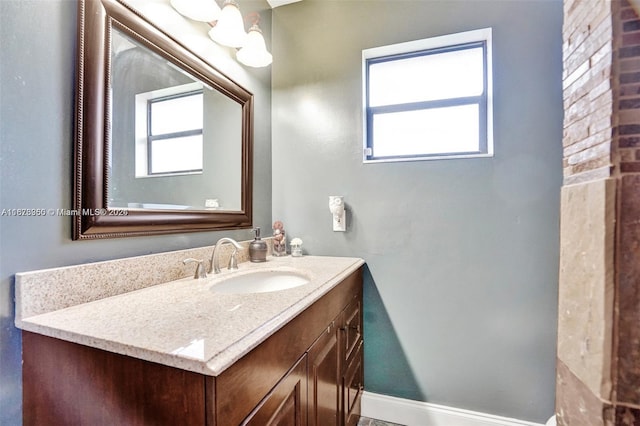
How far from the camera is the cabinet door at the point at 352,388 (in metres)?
1.33

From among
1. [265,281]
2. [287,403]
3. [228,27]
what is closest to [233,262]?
[265,281]

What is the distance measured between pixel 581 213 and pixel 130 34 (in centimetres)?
157

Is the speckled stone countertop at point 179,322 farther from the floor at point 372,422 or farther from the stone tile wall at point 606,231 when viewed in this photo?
the floor at point 372,422

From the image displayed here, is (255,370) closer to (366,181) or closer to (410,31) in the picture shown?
(366,181)

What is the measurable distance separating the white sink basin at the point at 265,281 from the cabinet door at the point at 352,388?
490 mm

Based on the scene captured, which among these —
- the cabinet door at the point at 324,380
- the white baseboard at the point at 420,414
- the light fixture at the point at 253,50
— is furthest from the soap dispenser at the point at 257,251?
the white baseboard at the point at 420,414

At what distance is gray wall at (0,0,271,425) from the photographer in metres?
0.71

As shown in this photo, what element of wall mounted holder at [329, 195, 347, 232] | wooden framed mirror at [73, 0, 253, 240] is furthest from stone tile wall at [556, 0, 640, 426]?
wooden framed mirror at [73, 0, 253, 240]

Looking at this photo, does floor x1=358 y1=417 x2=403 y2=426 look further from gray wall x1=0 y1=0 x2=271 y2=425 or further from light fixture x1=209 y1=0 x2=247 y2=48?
light fixture x1=209 y1=0 x2=247 y2=48

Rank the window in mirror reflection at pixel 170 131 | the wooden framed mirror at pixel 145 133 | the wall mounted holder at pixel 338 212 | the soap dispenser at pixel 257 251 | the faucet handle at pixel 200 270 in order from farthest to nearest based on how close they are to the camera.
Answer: the wall mounted holder at pixel 338 212
the soap dispenser at pixel 257 251
the faucet handle at pixel 200 270
the window in mirror reflection at pixel 170 131
the wooden framed mirror at pixel 145 133

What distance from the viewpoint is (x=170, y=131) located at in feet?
3.86

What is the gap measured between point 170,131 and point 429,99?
145 centimetres

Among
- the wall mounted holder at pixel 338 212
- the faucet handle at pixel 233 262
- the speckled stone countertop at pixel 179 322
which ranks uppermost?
the wall mounted holder at pixel 338 212

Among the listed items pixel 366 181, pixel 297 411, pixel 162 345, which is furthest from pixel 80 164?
pixel 366 181
